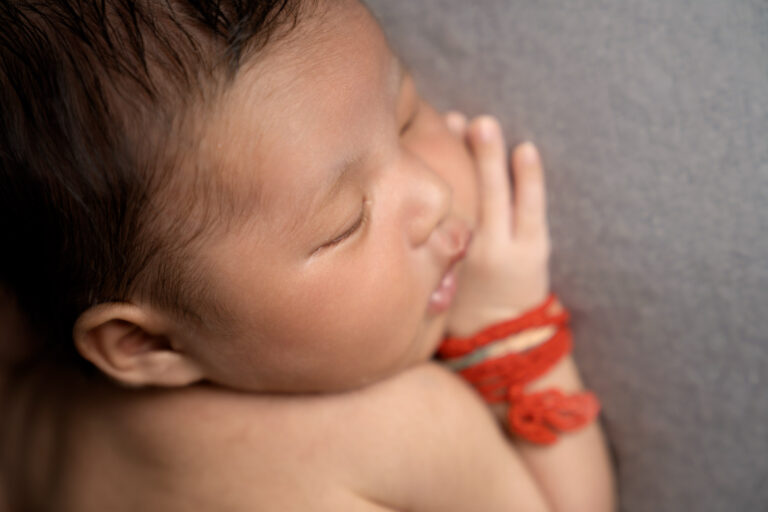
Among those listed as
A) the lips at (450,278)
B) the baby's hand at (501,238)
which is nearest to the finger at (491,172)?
the baby's hand at (501,238)

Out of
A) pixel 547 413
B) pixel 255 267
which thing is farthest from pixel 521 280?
pixel 255 267

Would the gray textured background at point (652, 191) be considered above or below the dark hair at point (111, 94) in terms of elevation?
below

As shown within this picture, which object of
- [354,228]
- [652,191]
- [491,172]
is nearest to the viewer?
[354,228]

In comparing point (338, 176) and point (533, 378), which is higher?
point (338, 176)

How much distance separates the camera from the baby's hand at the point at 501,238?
1188mm

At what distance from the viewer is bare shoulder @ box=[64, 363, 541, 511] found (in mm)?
1049

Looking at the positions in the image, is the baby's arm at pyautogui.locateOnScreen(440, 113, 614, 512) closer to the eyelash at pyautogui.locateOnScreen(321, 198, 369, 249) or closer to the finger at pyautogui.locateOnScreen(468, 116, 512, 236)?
the finger at pyautogui.locateOnScreen(468, 116, 512, 236)

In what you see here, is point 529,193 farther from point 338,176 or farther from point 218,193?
point 218,193

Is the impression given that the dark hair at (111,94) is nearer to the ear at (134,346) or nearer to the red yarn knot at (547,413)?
the ear at (134,346)

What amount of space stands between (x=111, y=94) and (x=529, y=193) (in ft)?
2.02

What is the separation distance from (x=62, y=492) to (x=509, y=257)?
74 cm

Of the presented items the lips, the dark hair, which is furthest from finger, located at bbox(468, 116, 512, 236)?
the dark hair

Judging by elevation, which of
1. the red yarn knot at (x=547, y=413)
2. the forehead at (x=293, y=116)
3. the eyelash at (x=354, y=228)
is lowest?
the red yarn knot at (x=547, y=413)

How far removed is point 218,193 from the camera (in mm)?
871
